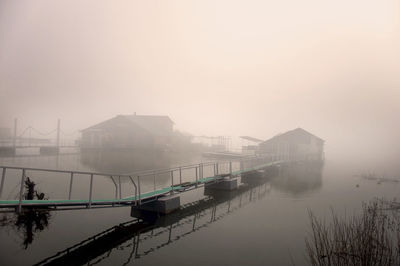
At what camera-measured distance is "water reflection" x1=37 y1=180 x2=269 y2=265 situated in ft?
24.8

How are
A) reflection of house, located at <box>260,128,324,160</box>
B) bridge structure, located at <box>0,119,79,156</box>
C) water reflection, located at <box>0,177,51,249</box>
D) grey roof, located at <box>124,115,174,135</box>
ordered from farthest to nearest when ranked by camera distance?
grey roof, located at <box>124,115,174,135</box> → reflection of house, located at <box>260,128,324,160</box> → bridge structure, located at <box>0,119,79,156</box> → water reflection, located at <box>0,177,51,249</box>

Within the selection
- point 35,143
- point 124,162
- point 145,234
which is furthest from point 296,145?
point 35,143

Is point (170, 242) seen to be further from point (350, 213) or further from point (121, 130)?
point (121, 130)

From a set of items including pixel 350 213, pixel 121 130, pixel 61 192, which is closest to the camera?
pixel 350 213

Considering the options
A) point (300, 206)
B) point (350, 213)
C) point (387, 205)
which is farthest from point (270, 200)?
point (387, 205)

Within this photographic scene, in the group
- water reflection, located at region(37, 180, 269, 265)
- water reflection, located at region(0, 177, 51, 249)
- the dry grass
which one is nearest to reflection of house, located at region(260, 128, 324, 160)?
water reflection, located at region(37, 180, 269, 265)

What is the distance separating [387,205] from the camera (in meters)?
13.1

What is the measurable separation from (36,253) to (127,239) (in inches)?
102

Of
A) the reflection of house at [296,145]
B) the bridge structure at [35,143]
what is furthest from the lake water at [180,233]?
the bridge structure at [35,143]

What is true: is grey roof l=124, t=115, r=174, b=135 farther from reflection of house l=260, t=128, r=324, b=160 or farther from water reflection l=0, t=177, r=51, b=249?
water reflection l=0, t=177, r=51, b=249

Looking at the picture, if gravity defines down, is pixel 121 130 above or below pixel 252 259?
above

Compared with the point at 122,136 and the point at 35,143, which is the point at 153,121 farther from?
the point at 35,143

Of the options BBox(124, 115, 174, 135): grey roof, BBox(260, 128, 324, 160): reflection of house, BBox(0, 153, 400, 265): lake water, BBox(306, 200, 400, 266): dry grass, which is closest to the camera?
BBox(306, 200, 400, 266): dry grass

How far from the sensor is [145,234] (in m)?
9.34
